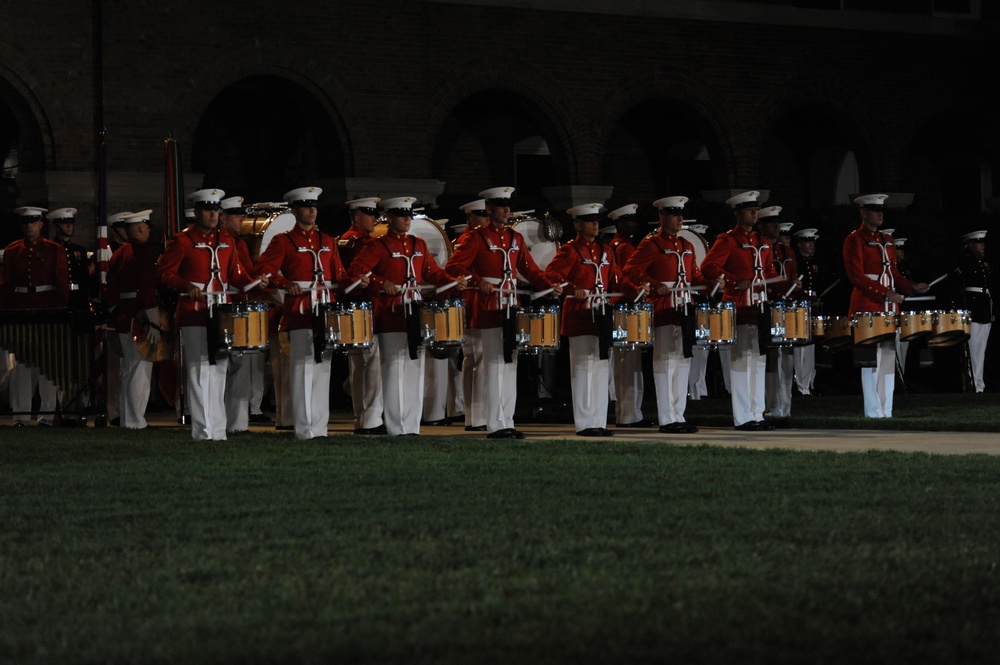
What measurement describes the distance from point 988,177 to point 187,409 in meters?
22.1

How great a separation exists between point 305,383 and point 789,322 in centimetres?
470

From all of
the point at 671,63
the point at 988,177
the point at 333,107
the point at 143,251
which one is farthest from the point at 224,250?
the point at 988,177

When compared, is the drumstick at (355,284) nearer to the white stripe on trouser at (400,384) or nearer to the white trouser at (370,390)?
the white stripe on trouser at (400,384)

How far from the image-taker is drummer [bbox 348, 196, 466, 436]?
15828 millimetres

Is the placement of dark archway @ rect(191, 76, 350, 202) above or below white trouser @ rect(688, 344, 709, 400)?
above

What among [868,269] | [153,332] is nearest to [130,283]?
[153,332]

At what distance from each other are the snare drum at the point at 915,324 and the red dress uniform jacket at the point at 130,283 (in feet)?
25.3

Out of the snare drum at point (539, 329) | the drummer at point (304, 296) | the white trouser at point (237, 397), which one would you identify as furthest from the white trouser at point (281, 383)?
the snare drum at point (539, 329)

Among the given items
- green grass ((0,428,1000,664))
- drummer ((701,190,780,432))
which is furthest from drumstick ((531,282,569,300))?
green grass ((0,428,1000,664))

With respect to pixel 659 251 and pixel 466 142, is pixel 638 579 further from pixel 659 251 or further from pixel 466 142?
pixel 466 142

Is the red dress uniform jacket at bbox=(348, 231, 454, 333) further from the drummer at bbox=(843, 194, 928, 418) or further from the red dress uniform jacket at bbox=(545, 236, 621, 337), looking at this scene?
the drummer at bbox=(843, 194, 928, 418)

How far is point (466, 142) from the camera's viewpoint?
3206cm

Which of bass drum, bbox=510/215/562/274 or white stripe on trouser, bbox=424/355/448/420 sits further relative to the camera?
white stripe on trouser, bbox=424/355/448/420

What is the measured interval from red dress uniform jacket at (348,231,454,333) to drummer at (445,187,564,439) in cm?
32
